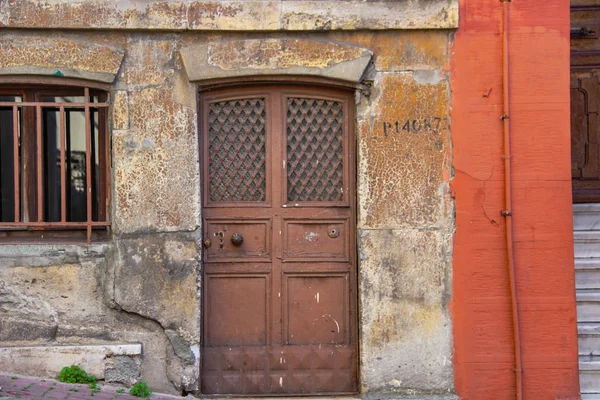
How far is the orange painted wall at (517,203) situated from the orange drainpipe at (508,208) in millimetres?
53

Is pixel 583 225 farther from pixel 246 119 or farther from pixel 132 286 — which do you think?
pixel 132 286

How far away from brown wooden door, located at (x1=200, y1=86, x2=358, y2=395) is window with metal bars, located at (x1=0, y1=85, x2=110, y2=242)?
86cm

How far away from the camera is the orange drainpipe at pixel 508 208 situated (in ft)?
18.5

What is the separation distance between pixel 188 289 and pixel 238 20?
6.96 ft

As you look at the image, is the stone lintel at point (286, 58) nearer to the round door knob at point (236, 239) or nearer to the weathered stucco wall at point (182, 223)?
the weathered stucco wall at point (182, 223)

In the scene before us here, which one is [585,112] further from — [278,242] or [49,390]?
Result: [49,390]

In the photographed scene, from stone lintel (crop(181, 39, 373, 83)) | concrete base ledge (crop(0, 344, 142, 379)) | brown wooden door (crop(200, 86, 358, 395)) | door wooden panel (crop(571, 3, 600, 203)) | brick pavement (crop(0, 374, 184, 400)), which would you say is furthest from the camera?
door wooden panel (crop(571, 3, 600, 203))

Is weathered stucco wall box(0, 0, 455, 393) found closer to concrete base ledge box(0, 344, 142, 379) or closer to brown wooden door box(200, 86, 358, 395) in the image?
concrete base ledge box(0, 344, 142, 379)

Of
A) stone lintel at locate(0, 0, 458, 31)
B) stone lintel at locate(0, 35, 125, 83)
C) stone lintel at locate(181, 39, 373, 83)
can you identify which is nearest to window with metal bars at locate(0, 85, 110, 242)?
stone lintel at locate(0, 35, 125, 83)

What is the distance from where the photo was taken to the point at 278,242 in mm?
5863

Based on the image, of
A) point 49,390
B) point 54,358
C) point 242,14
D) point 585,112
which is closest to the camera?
point 49,390

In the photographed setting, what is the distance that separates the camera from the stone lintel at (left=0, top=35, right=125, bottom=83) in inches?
221

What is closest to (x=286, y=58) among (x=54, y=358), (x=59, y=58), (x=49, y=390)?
(x=59, y=58)

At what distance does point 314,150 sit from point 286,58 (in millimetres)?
766
